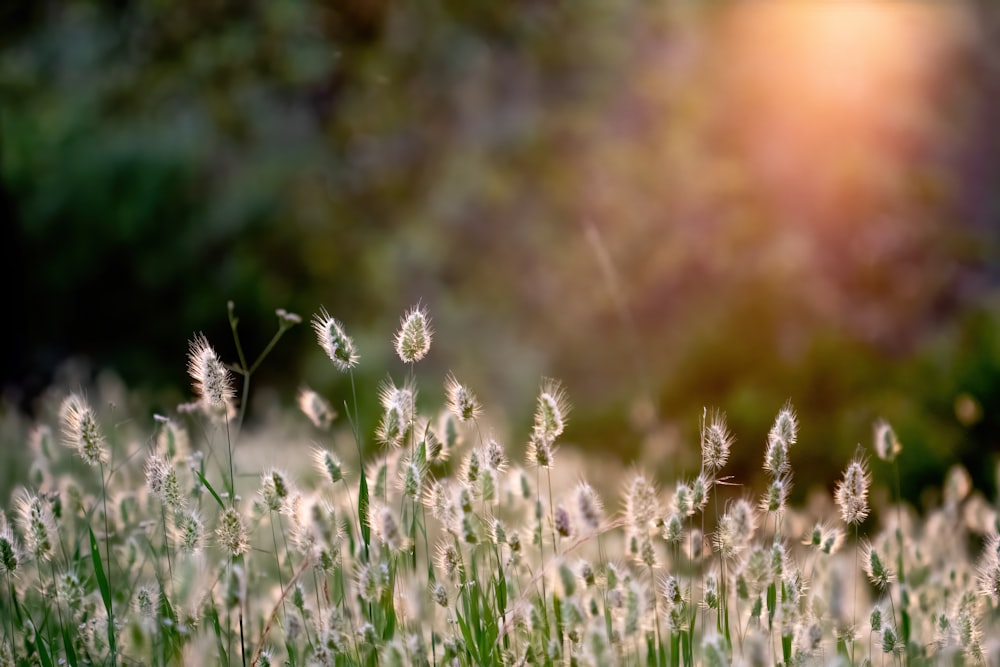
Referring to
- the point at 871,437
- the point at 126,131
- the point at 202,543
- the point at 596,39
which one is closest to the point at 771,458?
the point at 202,543

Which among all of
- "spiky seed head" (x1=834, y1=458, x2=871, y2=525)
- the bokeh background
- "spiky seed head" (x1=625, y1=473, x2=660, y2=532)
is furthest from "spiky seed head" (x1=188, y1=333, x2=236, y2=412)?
the bokeh background

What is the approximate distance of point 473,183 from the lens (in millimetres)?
11555

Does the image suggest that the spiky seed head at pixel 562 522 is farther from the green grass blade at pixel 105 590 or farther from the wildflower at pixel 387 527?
the green grass blade at pixel 105 590

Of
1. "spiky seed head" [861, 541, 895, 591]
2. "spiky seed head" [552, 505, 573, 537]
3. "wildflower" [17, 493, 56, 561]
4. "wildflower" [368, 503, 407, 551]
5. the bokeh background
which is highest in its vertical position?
the bokeh background

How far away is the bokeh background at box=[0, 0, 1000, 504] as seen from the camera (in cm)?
1046

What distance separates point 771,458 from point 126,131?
11.1 metres

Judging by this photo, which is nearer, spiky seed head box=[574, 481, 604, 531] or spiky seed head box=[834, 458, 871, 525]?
spiky seed head box=[574, 481, 604, 531]

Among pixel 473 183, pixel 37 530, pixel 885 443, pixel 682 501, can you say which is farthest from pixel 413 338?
pixel 473 183

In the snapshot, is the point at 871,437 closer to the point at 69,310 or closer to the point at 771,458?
the point at 771,458

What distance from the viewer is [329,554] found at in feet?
7.47

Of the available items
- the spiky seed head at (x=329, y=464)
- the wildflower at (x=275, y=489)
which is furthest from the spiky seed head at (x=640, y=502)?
the wildflower at (x=275, y=489)

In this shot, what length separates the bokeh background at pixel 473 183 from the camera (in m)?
10.5

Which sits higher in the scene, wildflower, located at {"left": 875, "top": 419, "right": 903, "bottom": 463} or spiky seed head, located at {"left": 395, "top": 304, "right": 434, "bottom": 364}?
spiky seed head, located at {"left": 395, "top": 304, "right": 434, "bottom": 364}

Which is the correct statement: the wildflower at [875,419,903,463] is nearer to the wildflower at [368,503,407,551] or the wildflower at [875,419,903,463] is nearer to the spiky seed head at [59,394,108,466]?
the wildflower at [368,503,407,551]
